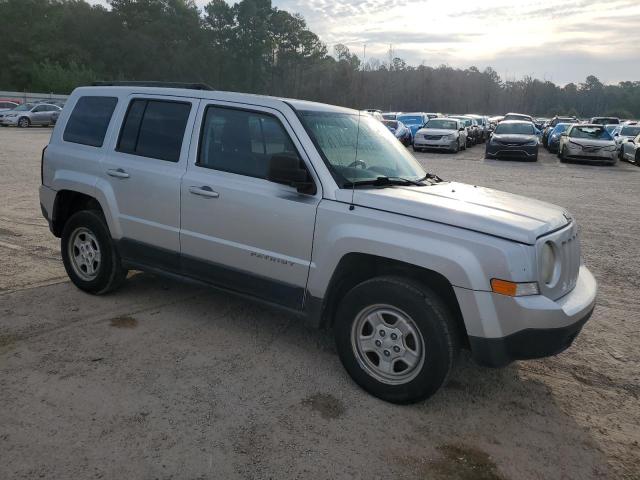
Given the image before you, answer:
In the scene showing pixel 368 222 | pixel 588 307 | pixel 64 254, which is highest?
pixel 368 222

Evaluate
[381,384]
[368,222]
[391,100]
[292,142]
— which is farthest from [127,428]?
[391,100]

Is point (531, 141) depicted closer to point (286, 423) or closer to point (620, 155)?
point (620, 155)

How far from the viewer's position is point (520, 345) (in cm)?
321

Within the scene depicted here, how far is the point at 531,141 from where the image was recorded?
22.8 m

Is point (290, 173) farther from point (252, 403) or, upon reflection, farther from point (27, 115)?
point (27, 115)

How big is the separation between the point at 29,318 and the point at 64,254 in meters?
0.82

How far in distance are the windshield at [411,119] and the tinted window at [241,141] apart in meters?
29.6

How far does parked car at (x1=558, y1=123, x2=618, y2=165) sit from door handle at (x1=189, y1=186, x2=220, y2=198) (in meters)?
21.3

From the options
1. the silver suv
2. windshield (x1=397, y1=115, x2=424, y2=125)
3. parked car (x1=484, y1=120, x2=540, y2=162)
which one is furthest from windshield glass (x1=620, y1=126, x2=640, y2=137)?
the silver suv

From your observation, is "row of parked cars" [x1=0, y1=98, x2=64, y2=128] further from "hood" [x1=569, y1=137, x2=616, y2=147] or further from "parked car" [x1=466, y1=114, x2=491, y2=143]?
"hood" [x1=569, y1=137, x2=616, y2=147]

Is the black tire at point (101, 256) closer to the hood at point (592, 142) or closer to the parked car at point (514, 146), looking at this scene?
the parked car at point (514, 146)

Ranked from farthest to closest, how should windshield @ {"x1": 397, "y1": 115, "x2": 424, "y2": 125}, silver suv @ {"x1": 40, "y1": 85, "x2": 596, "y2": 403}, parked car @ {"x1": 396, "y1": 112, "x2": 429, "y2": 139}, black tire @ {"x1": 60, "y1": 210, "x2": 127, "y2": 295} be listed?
windshield @ {"x1": 397, "y1": 115, "x2": 424, "y2": 125} → parked car @ {"x1": 396, "y1": 112, "x2": 429, "y2": 139} → black tire @ {"x1": 60, "y1": 210, "x2": 127, "y2": 295} → silver suv @ {"x1": 40, "y1": 85, "x2": 596, "y2": 403}

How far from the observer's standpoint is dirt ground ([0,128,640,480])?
2.96 m

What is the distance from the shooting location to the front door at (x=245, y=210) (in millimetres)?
3863
